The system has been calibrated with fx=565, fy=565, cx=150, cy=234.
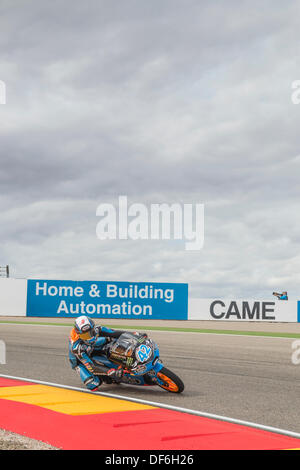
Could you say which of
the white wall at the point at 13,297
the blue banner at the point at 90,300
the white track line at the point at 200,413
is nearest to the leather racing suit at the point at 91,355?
the white track line at the point at 200,413

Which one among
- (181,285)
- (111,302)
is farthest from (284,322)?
(111,302)

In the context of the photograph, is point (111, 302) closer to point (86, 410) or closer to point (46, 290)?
point (46, 290)

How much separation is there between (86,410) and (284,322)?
89.9ft

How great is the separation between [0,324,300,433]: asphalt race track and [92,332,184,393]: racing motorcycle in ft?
0.65

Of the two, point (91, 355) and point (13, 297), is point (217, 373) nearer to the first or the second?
point (91, 355)

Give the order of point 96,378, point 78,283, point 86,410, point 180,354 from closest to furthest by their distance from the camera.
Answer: point 86,410 < point 96,378 < point 180,354 < point 78,283

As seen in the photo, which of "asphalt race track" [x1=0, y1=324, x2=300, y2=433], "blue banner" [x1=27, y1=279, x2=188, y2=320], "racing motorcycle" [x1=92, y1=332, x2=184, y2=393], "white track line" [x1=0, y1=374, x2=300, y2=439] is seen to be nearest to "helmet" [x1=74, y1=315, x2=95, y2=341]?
"racing motorcycle" [x1=92, y1=332, x2=184, y2=393]

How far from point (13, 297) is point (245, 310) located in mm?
13507

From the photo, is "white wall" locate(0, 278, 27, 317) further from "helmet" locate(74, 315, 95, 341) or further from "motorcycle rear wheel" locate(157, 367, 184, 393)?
"motorcycle rear wheel" locate(157, 367, 184, 393)

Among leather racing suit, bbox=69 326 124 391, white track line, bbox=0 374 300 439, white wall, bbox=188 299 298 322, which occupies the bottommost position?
white track line, bbox=0 374 300 439

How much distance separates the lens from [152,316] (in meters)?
32.8

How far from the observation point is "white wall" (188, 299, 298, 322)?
33031mm

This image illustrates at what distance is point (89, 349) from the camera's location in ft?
27.9
